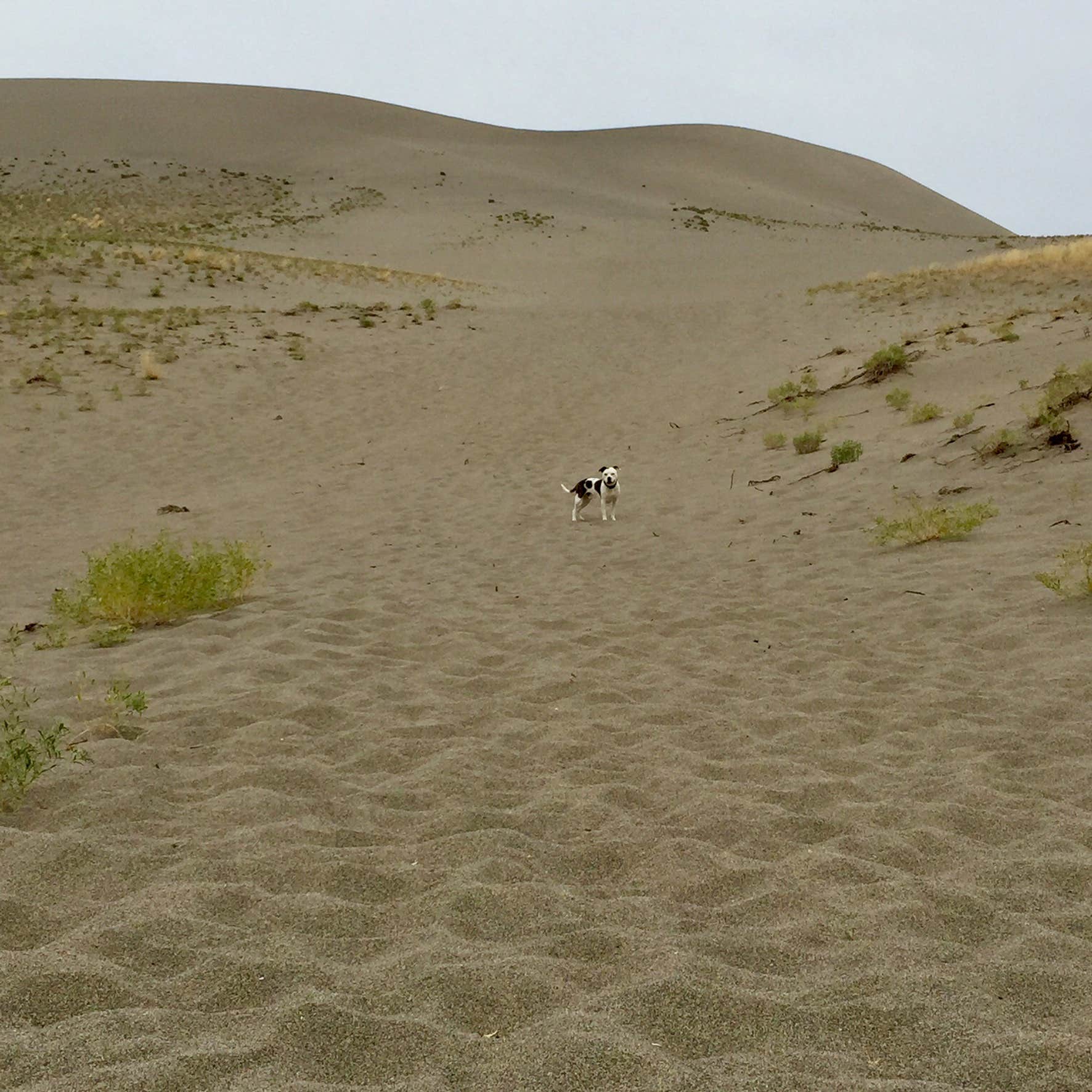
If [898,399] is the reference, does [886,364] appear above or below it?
above

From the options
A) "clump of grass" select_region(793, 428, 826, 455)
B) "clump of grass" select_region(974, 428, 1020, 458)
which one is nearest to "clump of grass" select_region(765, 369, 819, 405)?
"clump of grass" select_region(793, 428, 826, 455)

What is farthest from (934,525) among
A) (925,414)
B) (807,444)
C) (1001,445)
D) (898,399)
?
(898,399)

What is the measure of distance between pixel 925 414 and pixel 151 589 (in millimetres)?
10069

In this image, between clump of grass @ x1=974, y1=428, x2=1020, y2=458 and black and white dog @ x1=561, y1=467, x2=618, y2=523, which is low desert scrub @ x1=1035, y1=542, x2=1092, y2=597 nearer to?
clump of grass @ x1=974, y1=428, x2=1020, y2=458

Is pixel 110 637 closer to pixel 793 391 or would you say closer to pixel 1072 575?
pixel 1072 575

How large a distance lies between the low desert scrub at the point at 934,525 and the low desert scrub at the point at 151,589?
18.5ft

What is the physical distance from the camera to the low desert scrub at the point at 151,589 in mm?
6719

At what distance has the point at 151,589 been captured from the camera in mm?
6797

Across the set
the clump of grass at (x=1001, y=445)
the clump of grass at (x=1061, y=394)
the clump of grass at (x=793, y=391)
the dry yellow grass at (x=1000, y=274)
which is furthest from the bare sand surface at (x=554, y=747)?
the dry yellow grass at (x=1000, y=274)

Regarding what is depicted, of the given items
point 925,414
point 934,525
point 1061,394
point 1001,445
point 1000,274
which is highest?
point 1000,274

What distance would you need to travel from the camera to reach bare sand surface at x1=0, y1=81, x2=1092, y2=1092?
247 cm

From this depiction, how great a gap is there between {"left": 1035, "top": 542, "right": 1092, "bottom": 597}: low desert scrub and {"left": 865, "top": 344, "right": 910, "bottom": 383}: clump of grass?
8.50 m

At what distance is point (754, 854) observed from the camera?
3537 mm

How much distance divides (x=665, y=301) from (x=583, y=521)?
19.4 m
